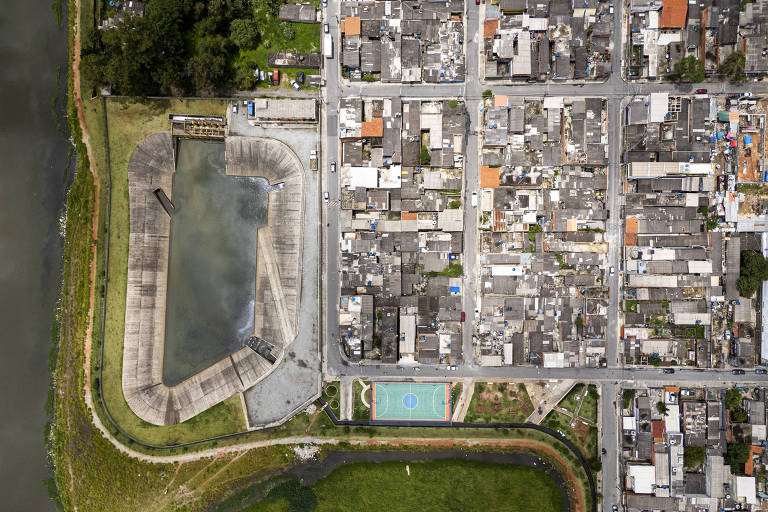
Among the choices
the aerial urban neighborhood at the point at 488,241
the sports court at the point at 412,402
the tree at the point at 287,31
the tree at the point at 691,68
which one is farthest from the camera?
the sports court at the point at 412,402

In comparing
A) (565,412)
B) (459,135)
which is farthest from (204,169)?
(565,412)

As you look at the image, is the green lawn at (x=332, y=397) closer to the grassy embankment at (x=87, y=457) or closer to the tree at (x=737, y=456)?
the grassy embankment at (x=87, y=457)

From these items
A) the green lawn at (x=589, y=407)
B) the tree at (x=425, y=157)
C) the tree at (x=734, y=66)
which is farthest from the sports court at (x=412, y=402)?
the tree at (x=734, y=66)

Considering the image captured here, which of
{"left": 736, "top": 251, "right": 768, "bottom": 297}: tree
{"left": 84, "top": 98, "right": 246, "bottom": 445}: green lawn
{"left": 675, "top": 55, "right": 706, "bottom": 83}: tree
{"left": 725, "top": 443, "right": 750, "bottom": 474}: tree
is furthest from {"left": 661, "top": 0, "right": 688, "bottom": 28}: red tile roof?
{"left": 84, "top": 98, "right": 246, "bottom": 445}: green lawn

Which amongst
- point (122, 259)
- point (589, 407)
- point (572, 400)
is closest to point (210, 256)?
point (122, 259)

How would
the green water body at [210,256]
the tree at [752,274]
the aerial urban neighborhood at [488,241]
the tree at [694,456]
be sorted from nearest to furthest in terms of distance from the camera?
the tree at [752,274], the aerial urban neighborhood at [488,241], the tree at [694,456], the green water body at [210,256]

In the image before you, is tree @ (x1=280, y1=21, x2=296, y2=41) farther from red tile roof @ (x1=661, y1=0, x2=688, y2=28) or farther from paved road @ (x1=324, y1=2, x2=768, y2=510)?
red tile roof @ (x1=661, y1=0, x2=688, y2=28)

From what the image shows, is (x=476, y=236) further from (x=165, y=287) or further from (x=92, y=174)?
(x=92, y=174)

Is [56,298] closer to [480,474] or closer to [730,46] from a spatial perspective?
[480,474]
